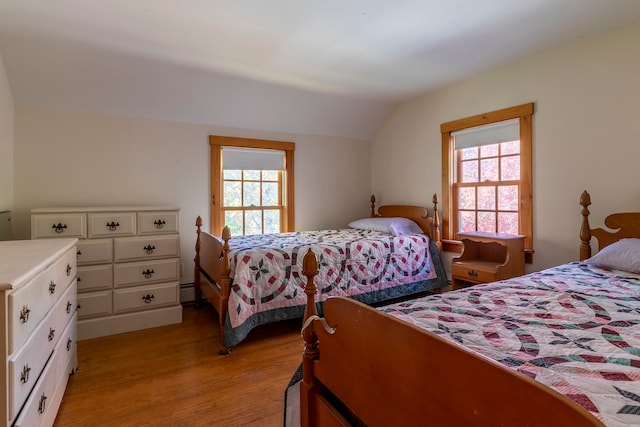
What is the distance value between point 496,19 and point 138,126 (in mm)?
3286

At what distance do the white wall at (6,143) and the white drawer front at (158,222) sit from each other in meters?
0.98

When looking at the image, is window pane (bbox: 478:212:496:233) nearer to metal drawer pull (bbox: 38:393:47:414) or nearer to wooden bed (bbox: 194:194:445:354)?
wooden bed (bbox: 194:194:445:354)

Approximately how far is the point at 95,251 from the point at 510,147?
3.84 m

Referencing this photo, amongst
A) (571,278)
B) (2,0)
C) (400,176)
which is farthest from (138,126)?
(571,278)

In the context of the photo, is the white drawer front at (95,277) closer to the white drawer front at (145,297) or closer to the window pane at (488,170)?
the white drawer front at (145,297)

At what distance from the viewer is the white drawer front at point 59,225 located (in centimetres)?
256

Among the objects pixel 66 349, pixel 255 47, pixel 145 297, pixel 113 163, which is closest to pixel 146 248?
pixel 145 297

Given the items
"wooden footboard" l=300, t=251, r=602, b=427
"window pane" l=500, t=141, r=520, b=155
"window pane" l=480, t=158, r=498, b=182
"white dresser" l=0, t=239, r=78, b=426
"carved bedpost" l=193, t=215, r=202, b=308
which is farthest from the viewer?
"carved bedpost" l=193, t=215, r=202, b=308

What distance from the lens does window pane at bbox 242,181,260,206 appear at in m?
3.96

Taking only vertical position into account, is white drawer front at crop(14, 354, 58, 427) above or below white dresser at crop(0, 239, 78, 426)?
below

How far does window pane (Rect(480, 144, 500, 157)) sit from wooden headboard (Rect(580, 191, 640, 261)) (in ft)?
3.07

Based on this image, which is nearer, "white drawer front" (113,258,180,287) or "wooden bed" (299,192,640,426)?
"wooden bed" (299,192,640,426)

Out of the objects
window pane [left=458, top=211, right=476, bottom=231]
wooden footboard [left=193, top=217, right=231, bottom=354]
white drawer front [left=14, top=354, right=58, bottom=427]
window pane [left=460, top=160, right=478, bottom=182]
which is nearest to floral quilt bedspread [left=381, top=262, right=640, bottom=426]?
white drawer front [left=14, top=354, right=58, bottom=427]

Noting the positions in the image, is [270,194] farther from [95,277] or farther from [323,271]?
[95,277]
